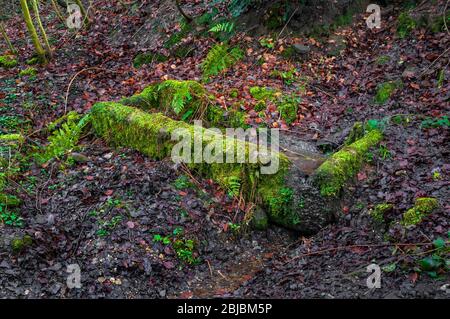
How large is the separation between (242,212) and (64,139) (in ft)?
12.0

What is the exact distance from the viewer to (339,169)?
5.98m

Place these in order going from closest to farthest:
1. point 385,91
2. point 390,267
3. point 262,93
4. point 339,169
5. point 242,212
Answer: point 390,267
point 339,169
point 242,212
point 385,91
point 262,93

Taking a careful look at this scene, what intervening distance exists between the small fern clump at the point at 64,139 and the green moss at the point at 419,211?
545 cm

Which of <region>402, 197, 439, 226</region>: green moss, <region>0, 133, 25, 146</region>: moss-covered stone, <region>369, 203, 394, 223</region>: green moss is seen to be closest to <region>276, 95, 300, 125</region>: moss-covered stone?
<region>369, 203, 394, 223</region>: green moss

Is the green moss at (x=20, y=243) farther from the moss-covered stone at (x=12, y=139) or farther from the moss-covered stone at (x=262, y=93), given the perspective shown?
the moss-covered stone at (x=262, y=93)

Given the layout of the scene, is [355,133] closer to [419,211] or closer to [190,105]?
[419,211]

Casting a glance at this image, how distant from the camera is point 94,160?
7.11 m

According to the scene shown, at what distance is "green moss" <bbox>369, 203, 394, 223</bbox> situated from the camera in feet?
17.5

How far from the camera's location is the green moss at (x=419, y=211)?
5059mm

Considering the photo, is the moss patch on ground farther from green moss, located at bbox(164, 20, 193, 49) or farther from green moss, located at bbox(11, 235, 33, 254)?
green moss, located at bbox(164, 20, 193, 49)

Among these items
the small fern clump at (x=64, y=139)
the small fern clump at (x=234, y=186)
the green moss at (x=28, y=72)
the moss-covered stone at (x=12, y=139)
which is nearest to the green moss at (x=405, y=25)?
the small fern clump at (x=234, y=186)

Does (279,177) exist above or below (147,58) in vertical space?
below

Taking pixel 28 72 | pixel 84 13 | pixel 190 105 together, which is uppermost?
pixel 84 13

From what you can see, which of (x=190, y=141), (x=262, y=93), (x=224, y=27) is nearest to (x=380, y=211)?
(x=190, y=141)
